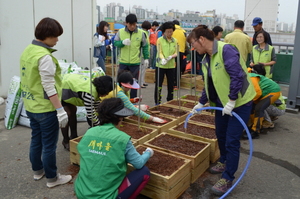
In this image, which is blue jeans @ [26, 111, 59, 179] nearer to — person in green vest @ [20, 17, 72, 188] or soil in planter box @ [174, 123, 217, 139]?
person in green vest @ [20, 17, 72, 188]

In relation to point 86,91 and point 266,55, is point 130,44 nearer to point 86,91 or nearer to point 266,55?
point 86,91

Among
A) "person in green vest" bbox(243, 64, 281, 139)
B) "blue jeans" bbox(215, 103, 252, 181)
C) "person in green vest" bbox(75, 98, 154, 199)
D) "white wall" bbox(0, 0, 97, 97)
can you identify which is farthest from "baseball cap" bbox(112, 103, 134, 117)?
"white wall" bbox(0, 0, 97, 97)

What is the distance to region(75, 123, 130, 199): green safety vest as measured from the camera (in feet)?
7.69

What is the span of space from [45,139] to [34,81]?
0.59 meters

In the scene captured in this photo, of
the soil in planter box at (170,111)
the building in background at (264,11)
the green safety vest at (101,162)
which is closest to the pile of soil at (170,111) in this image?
the soil in planter box at (170,111)

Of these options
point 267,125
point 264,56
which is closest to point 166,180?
point 267,125

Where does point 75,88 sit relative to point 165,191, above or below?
above

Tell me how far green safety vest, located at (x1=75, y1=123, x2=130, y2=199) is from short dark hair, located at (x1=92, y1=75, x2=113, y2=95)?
1160mm

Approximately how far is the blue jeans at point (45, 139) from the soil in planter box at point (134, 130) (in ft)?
3.73

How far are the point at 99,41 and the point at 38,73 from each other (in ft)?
16.8

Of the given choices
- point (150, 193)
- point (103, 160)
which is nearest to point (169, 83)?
point (150, 193)

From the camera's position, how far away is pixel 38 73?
282 centimetres

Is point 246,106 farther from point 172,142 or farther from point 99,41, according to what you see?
point 99,41

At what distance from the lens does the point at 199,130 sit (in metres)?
4.20
